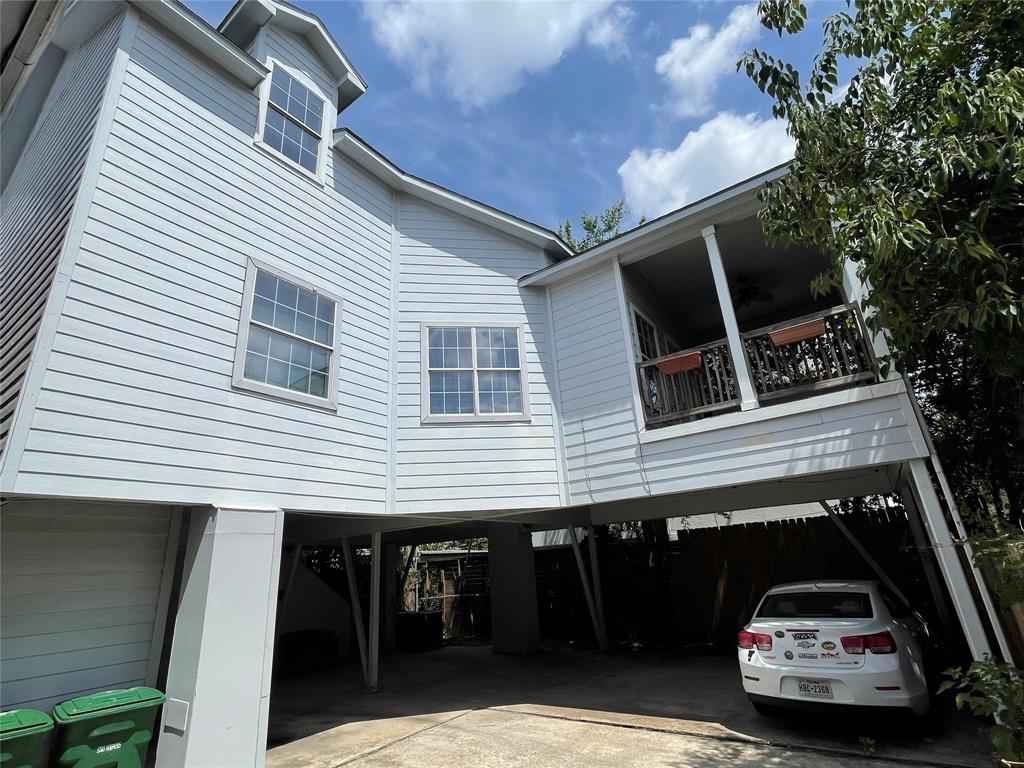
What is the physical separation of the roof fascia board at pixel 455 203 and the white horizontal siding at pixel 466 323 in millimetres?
158

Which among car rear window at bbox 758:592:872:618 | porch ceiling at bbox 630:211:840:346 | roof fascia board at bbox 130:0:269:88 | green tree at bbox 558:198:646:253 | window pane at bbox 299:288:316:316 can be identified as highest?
green tree at bbox 558:198:646:253

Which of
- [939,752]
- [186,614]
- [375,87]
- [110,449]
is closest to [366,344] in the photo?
[110,449]

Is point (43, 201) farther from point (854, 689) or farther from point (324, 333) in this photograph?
point (854, 689)

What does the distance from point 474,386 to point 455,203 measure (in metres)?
3.26

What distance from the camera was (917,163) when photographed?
4.39 meters

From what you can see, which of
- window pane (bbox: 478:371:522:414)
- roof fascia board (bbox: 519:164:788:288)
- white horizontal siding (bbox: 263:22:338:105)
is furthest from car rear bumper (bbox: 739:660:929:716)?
white horizontal siding (bbox: 263:22:338:105)

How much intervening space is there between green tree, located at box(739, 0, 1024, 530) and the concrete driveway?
2510 millimetres

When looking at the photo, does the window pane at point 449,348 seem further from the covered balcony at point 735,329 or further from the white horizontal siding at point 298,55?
the white horizontal siding at point 298,55

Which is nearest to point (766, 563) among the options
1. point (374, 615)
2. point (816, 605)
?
point (816, 605)

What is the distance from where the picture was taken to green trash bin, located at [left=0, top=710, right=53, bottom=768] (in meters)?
3.98

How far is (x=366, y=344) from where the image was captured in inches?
297

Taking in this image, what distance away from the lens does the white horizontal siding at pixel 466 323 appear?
7441 mm

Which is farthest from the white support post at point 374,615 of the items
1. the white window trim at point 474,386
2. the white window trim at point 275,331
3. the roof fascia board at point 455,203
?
the roof fascia board at point 455,203

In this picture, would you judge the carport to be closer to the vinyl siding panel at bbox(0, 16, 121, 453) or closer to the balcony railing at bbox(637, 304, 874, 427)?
the balcony railing at bbox(637, 304, 874, 427)
